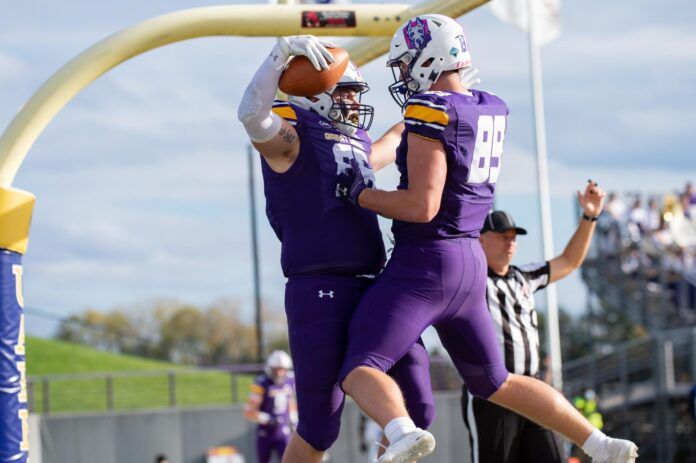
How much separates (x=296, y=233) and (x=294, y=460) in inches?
39.9

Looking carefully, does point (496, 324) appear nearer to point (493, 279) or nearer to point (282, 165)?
point (493, 279)

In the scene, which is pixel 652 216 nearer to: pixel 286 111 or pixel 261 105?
pixel 286 111

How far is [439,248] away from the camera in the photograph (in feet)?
17.4

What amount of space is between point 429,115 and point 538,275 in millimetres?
2462

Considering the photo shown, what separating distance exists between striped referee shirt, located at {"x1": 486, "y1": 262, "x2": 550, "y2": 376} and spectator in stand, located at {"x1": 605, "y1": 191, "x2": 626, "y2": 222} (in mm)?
14849

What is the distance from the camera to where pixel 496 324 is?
23.5 feet

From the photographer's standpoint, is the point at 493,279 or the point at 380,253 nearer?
the point at 380,253

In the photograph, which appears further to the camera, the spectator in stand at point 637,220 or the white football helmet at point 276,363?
A: the spectator in stand at point 637,220

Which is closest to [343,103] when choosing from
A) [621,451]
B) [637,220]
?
[621,451]

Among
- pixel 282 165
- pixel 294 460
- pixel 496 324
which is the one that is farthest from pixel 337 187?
pixel 496 324

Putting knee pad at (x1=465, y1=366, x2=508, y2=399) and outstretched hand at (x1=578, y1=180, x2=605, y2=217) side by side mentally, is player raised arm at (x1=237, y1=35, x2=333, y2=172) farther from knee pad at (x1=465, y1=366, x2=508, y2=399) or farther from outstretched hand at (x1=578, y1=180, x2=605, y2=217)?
outstretched hand at (x1=578, y1=180, x2=605, y2=217)

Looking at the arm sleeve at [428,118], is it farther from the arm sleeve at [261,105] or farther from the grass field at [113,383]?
the grass field at [113,383]

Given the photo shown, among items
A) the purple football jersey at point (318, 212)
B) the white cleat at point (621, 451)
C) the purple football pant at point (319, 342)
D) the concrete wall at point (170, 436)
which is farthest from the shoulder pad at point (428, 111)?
the concrete wall at point (170, 436)

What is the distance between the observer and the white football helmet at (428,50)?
541cm
